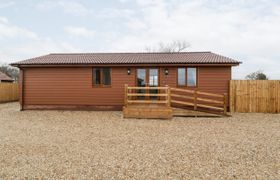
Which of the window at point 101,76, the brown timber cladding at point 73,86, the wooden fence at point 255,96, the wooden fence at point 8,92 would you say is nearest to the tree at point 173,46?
the wooden fence at point 8,92

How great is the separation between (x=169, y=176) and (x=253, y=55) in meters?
24.8

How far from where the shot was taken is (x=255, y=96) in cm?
1082

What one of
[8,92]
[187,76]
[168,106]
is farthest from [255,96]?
[8,92]

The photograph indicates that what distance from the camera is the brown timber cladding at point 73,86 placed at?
11.4m

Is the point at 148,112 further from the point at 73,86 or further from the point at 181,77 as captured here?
the point at 73,86

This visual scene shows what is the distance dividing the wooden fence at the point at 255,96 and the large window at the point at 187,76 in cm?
197

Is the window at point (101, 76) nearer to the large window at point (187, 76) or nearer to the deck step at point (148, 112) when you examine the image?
the deck step at point (148, 112)

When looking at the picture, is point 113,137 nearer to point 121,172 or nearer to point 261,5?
point 121,172

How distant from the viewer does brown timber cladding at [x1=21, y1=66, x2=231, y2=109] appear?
11406 mm

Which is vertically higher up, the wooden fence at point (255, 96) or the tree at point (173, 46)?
the tree at point (173, 46)

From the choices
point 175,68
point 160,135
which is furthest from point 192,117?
point 160,135

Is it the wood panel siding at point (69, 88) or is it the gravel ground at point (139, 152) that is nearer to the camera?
the gravel ground at point (139, 152)

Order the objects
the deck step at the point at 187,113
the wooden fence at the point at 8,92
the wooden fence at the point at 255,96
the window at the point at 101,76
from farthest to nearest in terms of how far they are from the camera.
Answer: the wooden fence at the point at 8,92
the window at the point at 101,76
the wooden fence at the point at 255,96
the deck step at the point at 187,113

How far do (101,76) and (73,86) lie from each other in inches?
68.0
